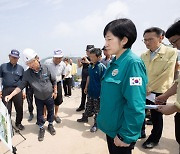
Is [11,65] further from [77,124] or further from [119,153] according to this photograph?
[119,153]

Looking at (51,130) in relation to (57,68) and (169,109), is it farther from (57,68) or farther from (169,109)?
(169,109)

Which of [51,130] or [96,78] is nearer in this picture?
[96,78]

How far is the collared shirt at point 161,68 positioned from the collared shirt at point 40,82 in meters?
1.91

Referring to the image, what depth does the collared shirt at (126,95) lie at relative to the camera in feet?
5.21

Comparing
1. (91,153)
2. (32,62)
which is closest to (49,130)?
(91,153)

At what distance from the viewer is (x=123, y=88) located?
1.63 m

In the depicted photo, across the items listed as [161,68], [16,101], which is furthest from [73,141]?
[161,68]

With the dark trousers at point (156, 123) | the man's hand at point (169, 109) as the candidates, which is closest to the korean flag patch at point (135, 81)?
the man's hand at point (169, 109)

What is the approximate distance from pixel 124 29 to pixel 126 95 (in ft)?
1.81

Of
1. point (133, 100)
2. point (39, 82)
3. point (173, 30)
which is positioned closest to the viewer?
point (133, 100)

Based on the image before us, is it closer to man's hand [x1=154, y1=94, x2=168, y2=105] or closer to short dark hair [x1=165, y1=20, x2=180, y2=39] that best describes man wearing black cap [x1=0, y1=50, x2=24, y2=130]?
man's hand [x1=154, y1=94, x2=168, y2=105]

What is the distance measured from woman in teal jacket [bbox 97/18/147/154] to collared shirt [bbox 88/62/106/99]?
2.23 meters

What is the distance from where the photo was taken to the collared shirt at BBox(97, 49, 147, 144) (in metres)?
1.59

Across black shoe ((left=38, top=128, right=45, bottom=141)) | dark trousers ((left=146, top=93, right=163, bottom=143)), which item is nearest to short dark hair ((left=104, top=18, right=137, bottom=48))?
dark trousers ((left=146, top=93, right=163, bottom=143))
